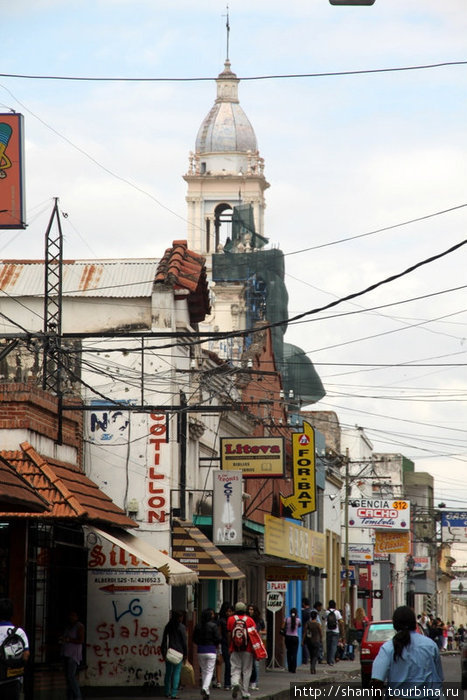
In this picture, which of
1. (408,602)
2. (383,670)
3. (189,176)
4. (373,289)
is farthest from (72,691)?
Result: (189,176)

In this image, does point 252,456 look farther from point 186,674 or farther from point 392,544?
point 392,544

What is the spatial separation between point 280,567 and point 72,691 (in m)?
18.5

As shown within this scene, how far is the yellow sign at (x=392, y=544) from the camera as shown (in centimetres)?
6550

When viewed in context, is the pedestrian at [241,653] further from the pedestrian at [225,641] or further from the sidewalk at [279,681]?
the pedestrian at [225,641]

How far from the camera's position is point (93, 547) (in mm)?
24391

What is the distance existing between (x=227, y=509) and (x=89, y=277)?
19.9 ft

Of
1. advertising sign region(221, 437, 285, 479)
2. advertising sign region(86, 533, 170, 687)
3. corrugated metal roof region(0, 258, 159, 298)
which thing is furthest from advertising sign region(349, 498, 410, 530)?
advertising sign region(86, 533, 170, 687)

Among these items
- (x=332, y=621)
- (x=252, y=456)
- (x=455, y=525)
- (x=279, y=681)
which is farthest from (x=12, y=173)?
(x=455, y=525)

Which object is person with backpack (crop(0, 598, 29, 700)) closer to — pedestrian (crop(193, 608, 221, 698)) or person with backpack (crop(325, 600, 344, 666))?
pedestrian (crop(193, 608, 221, 698))

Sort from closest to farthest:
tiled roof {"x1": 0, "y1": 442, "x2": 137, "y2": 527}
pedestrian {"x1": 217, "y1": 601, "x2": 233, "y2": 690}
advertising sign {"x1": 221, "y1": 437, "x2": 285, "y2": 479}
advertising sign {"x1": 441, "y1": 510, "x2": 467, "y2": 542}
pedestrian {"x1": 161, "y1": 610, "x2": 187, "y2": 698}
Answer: tiled roof {"x1": 0, "y1": 442, "x2": 137, "y2": 527}
pedestrian {"x1": 161, "y1": 610, "x2": 187, "y2": 698}
pedestrian {"x1": 217, "y1": 601, "x2": 233, "y2": 690}
advertising sign {"x1": 221, "y1": 437, "x2": 285, "y2": 479}
advertising sign {"x1": 441, "y1": 510, "x2": 467, "y2": 542}

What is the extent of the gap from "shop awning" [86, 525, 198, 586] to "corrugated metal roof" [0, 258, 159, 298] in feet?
19.4

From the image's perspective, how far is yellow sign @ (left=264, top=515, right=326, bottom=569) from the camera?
108 feet

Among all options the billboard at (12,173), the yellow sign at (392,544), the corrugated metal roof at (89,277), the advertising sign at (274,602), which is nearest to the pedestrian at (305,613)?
the advertising sign at (274,602)

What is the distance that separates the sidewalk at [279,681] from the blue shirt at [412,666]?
13345 mm
